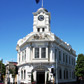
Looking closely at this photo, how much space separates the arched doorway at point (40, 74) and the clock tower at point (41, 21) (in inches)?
398

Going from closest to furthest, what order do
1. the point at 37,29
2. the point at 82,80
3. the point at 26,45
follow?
1. the point at 26,45
2. the point at 37,29
3. the point at 82,80

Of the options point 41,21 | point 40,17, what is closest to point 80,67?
point 41,21

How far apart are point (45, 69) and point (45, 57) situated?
102 inches

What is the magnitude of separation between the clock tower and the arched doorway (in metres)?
10.1

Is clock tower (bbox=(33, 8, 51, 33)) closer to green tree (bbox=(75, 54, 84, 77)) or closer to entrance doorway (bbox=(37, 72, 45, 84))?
entrance doorway (bbox=(37, 72, 45, 84))

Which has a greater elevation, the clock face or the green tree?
the clock face

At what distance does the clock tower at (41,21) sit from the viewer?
47469mm

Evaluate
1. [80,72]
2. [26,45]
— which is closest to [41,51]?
[26,45]

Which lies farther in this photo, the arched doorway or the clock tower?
the clock tower

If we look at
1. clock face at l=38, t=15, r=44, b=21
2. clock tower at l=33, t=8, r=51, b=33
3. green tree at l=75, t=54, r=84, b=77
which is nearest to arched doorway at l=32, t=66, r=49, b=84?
clock tower at l=33, t=8, r=51, b=33

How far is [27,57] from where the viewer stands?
142 feet

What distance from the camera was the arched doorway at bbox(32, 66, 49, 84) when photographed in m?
41.7

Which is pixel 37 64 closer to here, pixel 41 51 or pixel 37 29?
pixel 41 51

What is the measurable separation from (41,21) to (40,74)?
13.3 meters
